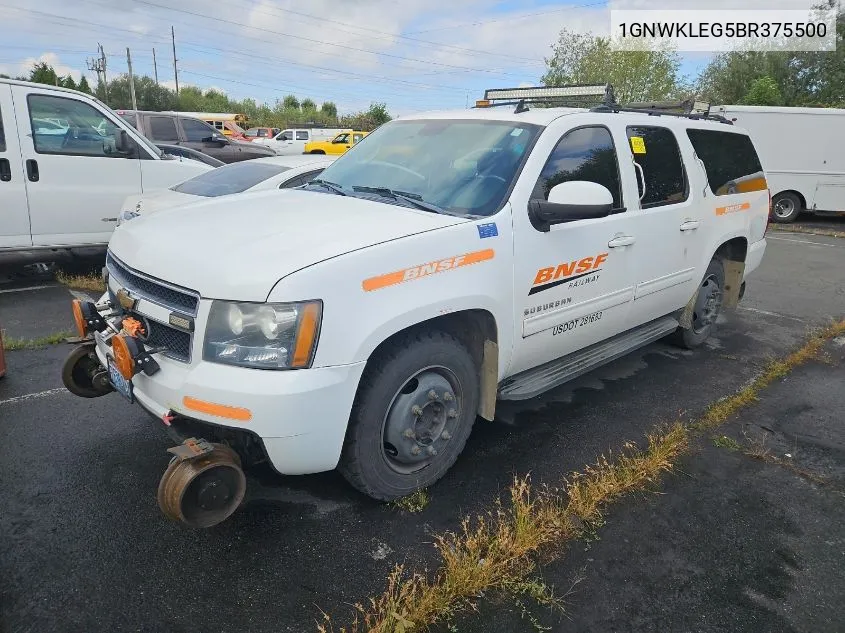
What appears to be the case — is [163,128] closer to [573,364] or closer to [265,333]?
[573,364]

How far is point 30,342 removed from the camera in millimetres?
5047

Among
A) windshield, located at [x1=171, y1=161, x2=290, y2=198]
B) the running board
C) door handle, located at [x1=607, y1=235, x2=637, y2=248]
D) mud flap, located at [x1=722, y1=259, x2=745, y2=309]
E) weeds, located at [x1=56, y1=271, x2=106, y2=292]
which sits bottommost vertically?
weeds, located at [x1=56, y1=271, x2=106, y2=292]

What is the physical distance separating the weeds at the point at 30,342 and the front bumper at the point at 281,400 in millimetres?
3175

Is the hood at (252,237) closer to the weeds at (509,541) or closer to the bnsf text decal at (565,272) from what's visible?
the bnsf text decal at (565,272)

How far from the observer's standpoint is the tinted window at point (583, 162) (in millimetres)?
3381

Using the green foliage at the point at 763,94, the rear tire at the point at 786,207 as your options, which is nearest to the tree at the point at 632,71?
the green foliage at the point at 763,94

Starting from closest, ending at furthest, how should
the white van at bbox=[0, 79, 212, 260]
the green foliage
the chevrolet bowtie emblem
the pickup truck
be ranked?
the chevrolet bowtie emblem
the white van at bbox=[0, 79, 212, 260]
the pickup truck
the green foliage

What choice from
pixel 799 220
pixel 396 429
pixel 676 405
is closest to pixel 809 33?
pixel 799 220

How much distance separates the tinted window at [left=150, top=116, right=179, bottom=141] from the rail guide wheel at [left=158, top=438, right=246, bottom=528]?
42.5 feet

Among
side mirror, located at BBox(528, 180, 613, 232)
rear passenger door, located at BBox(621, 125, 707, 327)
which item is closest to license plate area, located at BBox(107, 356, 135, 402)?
side mirror, located at BBox(528, 180, 613, 232)

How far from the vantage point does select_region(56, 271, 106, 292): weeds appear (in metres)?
6.75

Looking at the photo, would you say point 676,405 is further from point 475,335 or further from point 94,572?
point 94,572

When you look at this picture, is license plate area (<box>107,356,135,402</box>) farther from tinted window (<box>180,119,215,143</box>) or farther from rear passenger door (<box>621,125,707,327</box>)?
tinted window (<box>180,119,215,143</box>)

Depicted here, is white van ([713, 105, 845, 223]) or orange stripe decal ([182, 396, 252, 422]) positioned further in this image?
white van ([713, 105, 845, 223])
